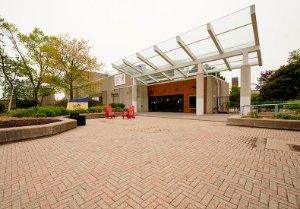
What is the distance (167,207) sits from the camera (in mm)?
1883

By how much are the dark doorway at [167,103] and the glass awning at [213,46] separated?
4359mm

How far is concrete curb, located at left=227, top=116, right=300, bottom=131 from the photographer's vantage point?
21.9 ft

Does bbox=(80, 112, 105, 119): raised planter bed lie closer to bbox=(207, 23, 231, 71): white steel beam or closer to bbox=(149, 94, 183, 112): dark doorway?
bbox=(149, 94, 183, 112): dark doorway

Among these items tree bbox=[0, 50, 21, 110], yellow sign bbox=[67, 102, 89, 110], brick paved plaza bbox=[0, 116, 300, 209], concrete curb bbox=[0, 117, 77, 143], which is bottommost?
brick paved plaza bbox=[0, 116, 300, 209]

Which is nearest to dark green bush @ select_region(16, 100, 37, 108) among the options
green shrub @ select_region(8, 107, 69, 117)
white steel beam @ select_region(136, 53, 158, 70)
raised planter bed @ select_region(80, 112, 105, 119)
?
green shrub @ select_region(8, 107, 69, 117)

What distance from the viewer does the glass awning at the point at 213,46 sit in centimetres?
984

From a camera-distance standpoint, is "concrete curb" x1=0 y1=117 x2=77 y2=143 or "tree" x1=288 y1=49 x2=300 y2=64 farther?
"tree" x1=288 y1=49 x2=300 y2=64

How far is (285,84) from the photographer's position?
22.0m

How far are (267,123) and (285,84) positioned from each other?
71.5 feet

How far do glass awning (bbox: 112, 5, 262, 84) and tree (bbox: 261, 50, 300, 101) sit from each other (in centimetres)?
1370

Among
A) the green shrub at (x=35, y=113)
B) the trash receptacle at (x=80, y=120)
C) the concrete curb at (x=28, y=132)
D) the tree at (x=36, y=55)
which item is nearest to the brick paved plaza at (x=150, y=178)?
the concrete curb at (x=28, y=132)

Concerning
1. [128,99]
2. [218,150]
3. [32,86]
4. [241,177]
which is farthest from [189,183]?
[32,86]

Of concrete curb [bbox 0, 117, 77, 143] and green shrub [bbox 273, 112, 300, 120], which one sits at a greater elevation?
green shrub [bbox 273, 112, 300, 120]

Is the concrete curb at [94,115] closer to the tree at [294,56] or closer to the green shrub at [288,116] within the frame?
the green shrub at [288,116]
